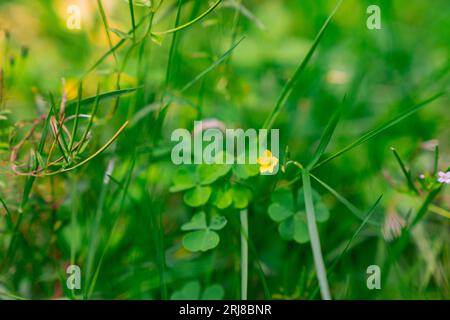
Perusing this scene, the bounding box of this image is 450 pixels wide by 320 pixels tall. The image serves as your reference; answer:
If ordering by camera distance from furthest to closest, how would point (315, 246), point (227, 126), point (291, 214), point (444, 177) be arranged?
point (227, 126)
point (291, 214)
point (444, 177)
point (315, 246)

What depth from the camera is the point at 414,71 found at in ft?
6.01

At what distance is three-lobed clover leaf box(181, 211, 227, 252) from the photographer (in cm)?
112

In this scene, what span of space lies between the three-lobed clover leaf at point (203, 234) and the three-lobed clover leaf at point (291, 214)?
0.12 metres

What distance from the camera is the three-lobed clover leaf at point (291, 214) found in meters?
1.17

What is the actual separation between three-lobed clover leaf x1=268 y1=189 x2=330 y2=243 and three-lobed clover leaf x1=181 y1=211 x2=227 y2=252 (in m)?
0.12

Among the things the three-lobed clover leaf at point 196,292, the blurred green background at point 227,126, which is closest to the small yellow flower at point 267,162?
the blurred green background at point 227,126

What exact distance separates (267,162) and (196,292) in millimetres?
338

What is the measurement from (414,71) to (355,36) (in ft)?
0.81

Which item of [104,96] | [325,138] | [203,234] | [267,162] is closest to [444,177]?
[325,138]

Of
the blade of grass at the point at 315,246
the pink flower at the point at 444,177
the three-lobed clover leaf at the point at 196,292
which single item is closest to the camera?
the blade of grass at the point at 315,246

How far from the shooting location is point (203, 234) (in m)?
1.16

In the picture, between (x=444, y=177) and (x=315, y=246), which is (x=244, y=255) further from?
(x=444, y=177)

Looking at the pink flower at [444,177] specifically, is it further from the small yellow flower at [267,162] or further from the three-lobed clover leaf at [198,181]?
the three-lobed clover leaf at [198,181]

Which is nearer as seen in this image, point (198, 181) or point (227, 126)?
point (198, 181)
